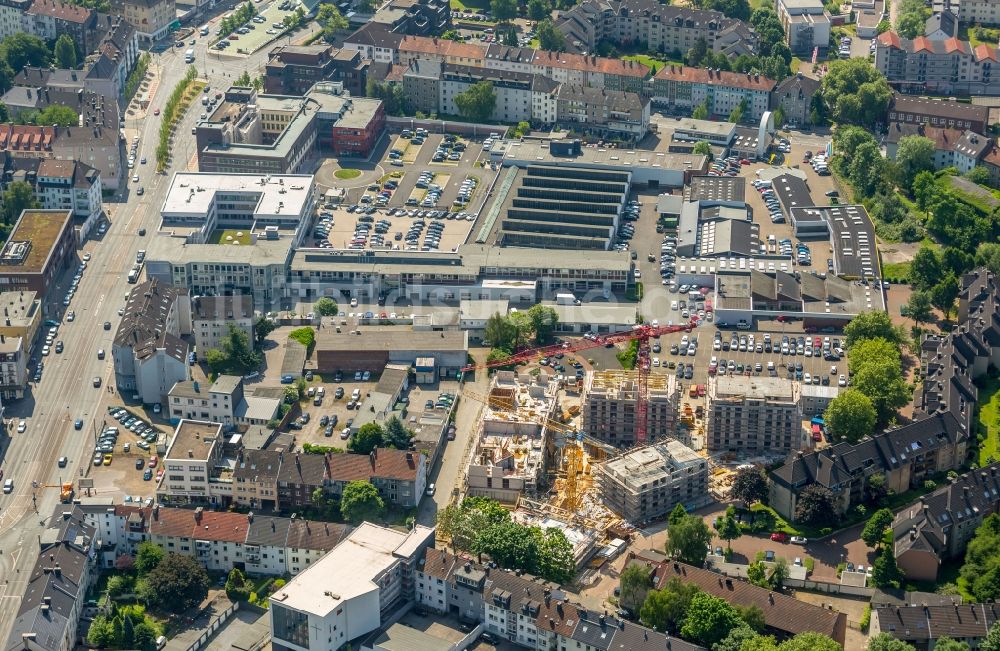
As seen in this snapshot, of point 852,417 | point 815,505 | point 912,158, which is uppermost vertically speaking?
point 912,158

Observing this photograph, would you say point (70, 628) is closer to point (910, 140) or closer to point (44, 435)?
point (44, 435)

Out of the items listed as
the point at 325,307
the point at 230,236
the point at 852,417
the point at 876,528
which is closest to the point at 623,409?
the point at 852,417

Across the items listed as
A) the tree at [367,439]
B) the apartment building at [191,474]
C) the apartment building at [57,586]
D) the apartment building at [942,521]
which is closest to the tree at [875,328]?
the apartment building at [942,521]

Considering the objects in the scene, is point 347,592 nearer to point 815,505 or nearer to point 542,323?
Result: point 815,505

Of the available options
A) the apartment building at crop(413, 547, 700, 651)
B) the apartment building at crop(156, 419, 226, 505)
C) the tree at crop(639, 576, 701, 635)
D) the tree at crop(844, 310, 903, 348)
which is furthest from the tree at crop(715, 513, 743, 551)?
the apartment building at crop(156, 419, 226, 505)

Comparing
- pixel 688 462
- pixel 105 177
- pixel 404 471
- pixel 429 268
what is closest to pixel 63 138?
pixel 105 177

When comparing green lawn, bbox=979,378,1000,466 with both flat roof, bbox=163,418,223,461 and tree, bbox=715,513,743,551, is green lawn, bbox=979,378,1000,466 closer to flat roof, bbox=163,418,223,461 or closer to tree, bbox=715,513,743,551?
tree, bbox=715,513,743,551
